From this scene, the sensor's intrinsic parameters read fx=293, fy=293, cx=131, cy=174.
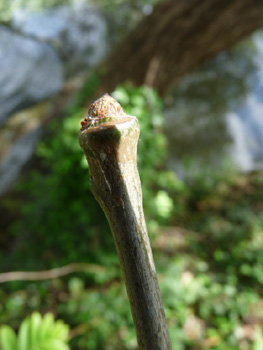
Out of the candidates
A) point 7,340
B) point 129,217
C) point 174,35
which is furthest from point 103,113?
point 174,35

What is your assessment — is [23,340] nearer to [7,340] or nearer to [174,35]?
[7,340]

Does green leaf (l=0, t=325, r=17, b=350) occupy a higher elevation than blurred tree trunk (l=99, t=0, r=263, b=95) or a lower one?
lower

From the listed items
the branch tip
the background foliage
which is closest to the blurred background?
the background foliage

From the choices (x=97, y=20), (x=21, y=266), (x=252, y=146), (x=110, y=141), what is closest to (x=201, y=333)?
(x=21, y=266)

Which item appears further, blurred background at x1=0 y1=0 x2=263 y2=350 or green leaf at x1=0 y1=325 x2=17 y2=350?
blurred background at x1=0 y1=0 x2=263 y2=350

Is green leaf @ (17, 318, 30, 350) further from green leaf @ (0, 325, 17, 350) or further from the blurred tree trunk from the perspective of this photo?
the blurred tree trunk

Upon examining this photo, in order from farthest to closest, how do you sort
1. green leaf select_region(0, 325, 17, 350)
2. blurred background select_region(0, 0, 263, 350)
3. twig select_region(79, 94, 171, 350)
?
blurred background select_region(0, 0, 263, 350), green leaf select_region(0, 325, 17, 350), twig select_region(79, 94, 171, 350)

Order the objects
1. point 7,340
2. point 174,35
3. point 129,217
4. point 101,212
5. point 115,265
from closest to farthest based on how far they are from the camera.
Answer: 1. point 129,217
2. point 7,340
3. point 101,212
4. point 115,265
5. point 174,35
